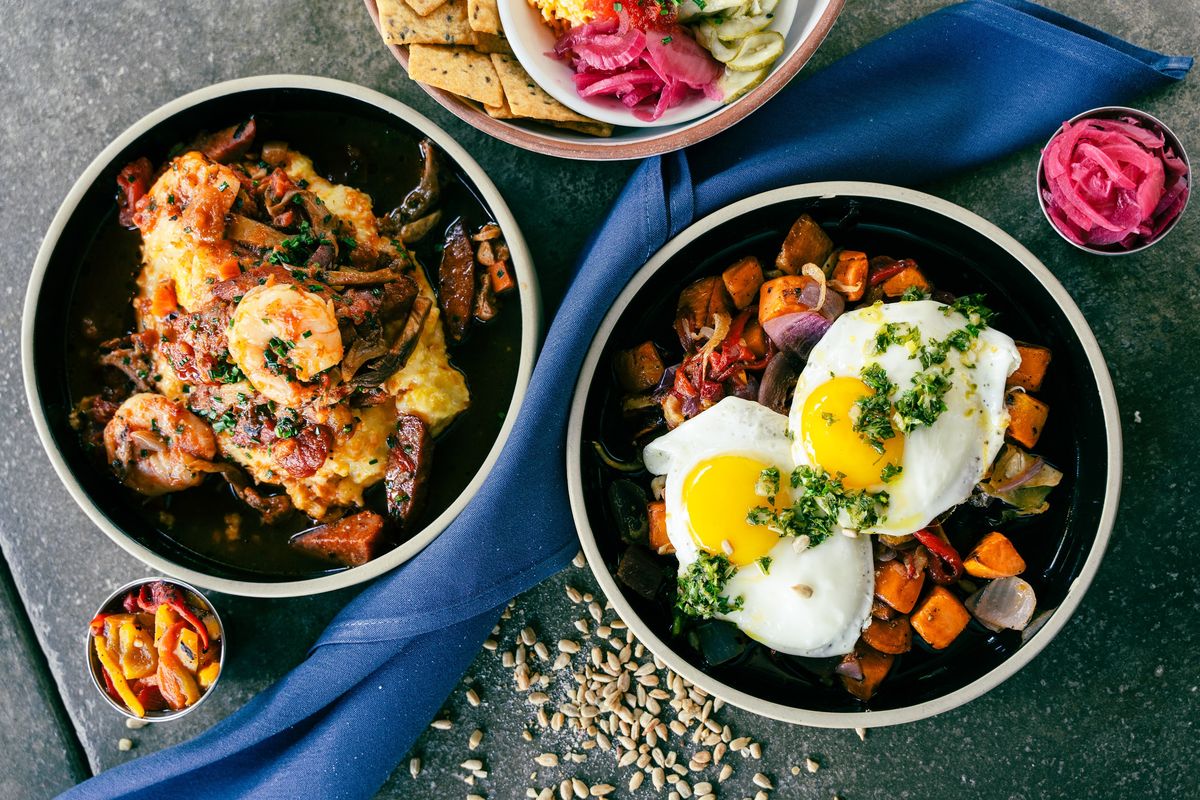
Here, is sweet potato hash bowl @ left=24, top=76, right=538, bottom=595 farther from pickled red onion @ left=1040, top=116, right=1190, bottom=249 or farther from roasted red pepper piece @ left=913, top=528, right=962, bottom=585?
A: pickled red onion @ left=1040, top=116, right=1190, bottom=249

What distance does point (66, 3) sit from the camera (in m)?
3.76

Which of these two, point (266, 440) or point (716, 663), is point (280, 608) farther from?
point (716, 663)

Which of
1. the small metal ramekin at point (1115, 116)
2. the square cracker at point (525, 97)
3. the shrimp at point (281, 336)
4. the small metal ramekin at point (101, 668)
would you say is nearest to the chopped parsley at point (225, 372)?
the shrimp at point (281, 336)

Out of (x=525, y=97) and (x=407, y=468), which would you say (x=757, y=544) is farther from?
(x=525, y=97)

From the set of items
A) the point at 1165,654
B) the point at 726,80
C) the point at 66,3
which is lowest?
the point at 1165,654

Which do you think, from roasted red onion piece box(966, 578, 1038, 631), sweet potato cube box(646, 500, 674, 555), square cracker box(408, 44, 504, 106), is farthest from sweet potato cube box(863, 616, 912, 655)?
square cracker box(408, 44, 504, 106)

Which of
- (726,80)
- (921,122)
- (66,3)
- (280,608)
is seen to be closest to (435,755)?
(280,608)

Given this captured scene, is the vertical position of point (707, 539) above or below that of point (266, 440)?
below

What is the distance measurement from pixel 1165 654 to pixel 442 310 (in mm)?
3193

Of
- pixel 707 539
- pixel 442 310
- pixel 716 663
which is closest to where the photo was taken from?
pixel 707 539

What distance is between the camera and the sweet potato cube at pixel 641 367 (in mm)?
3312

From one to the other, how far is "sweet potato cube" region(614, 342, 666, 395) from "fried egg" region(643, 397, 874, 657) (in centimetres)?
27

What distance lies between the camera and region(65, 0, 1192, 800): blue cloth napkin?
3.26 meters

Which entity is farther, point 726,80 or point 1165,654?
point 1165,654
